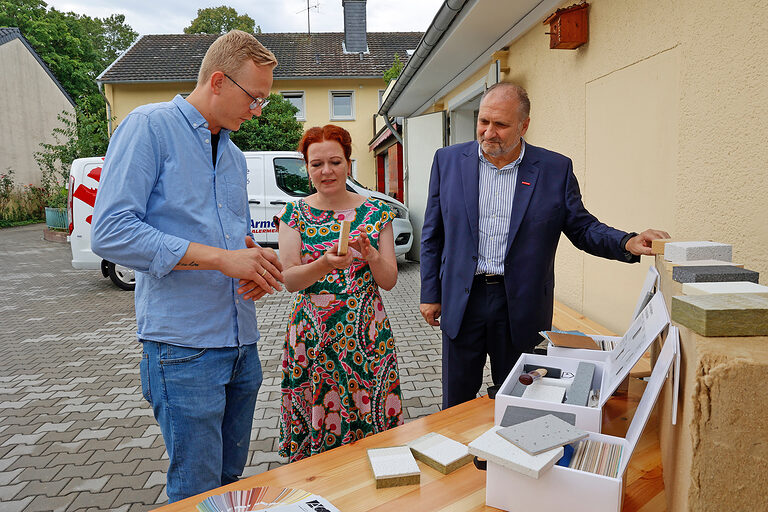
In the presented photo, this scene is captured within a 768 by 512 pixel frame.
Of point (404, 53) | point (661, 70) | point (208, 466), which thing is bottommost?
point (208, 466)

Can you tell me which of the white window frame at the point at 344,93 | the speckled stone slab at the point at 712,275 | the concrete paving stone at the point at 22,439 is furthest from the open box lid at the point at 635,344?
the white window frame at the point at 344,93

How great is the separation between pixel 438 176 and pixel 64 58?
39.4 metres

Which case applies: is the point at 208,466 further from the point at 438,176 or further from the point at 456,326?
the point at 438,176

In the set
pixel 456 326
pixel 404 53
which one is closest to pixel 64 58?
pixel 404 53

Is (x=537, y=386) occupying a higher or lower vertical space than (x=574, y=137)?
lower

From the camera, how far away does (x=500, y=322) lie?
7.93 ft

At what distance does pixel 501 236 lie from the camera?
242 centimetres

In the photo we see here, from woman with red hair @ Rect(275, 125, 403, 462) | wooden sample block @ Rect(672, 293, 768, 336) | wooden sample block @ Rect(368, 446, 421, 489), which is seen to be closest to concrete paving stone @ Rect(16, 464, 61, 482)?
woman with red hair @ Rect(275, 125, 403, 462)

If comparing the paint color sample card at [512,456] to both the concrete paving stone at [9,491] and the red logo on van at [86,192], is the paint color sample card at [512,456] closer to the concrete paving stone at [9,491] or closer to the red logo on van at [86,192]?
the concrete paving stone at [9,491]

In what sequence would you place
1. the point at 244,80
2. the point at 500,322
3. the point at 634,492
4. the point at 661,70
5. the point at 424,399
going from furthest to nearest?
1. the point at 424,399
2. the point at 661,70
3. the point at 500,322
4. the point at 244,80
5. the point at 634,492

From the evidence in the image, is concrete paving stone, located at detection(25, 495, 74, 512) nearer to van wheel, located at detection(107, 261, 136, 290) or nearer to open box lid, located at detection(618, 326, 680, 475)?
open box lid, located at detection(618, 326, 680, 475)

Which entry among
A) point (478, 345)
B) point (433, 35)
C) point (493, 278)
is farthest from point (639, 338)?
point (433, 35)

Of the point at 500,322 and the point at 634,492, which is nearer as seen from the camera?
the point at 634,492

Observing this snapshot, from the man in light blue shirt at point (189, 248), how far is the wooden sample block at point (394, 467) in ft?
2.00
